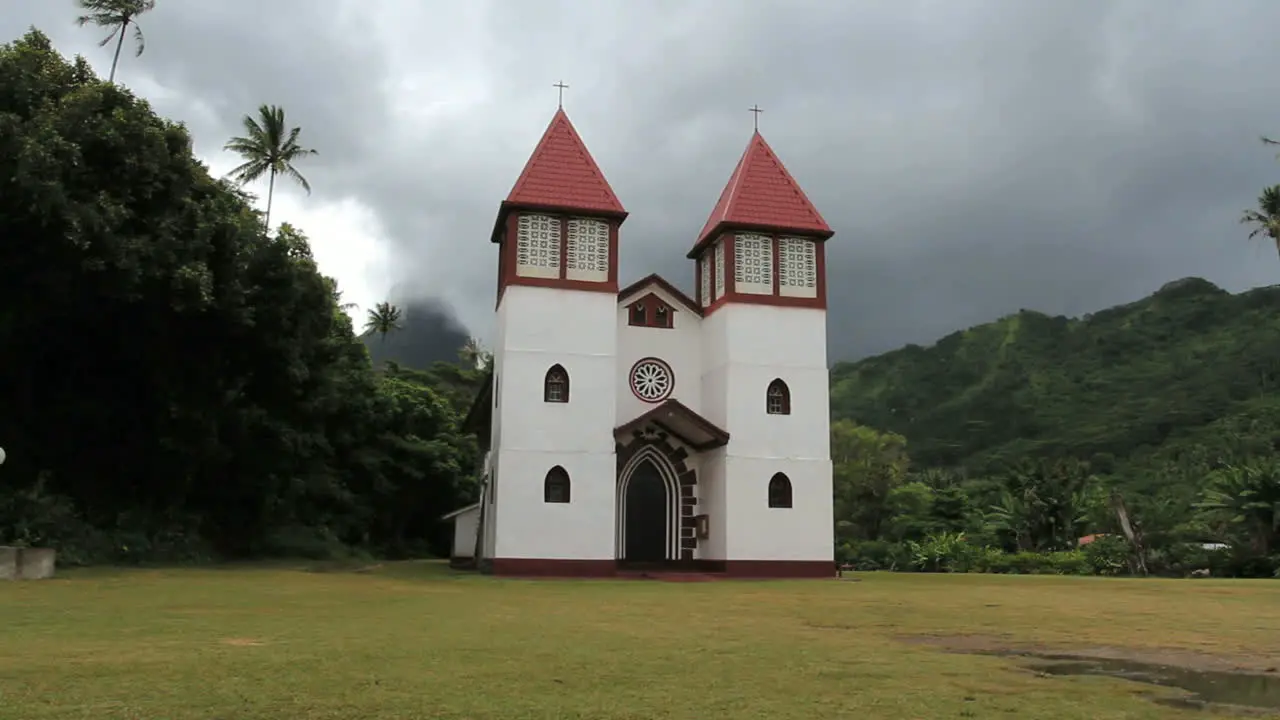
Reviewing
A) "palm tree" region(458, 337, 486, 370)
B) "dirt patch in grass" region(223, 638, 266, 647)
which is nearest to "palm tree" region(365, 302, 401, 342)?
"palm tree" region(458, 337, 486, 370)

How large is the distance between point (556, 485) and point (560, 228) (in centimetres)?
504

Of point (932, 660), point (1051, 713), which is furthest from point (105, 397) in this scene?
point (1051, 713)

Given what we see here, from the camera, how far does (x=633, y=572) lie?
A: 64.0 ft

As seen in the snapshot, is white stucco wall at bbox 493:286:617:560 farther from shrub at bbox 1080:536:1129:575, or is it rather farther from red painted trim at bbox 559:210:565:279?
shrub at bbox 1080:536:1129:575

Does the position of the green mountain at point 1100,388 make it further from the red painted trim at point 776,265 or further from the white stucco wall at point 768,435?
the red painted trim at point 776,265

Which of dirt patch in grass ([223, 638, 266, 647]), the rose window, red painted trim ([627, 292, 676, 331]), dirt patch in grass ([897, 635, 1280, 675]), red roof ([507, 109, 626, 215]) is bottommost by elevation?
dirt patch in grass ([223, 638, 266, 647])

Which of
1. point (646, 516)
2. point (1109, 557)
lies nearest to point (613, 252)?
point (646, 516)

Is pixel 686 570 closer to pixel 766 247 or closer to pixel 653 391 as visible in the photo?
pixel 653 391

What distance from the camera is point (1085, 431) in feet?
171

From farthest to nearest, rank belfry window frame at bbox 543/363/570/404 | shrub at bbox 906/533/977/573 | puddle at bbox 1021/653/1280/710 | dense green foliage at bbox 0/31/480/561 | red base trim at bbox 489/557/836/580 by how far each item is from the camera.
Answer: shrub at bbox 906/533/977/573
belfry window frame at bbox 543/363/570/404
red base trim at bbox 489/557/836/580
dense green foliage at bbox 0/31/480/561
puddle at bbox 1021/653/1280/710

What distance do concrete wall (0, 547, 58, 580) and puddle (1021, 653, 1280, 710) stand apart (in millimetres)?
12238

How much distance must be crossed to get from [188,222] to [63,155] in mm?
2088

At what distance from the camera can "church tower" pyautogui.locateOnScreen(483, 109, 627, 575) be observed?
A: 62.2 ft

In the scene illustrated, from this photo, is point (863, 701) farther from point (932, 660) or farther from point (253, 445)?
point (253, 445)
